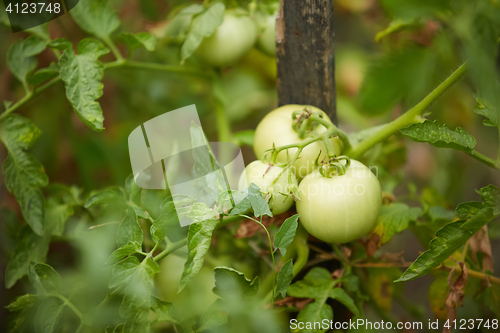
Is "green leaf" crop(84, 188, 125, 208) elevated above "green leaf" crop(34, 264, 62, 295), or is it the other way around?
"green leaf" crop(84, 188, 125, 208)

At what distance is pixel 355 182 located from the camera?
0.48 metres

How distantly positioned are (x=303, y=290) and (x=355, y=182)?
0.61ft

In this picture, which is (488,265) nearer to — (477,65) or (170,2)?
(477,65)

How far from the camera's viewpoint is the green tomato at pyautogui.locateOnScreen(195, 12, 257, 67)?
2.14ft

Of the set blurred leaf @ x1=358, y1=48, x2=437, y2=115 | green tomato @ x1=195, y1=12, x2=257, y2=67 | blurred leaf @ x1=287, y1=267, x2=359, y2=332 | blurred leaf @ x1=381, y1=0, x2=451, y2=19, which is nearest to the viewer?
blurred leaf @ x1=381, y1=0, x2=451, y2=19

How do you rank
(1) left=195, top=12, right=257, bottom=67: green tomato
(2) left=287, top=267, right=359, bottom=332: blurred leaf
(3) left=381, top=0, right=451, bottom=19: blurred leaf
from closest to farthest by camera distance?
1. (3) left=381, top=0, right=451, bottom=19: blurred leaf
2. (2) left=287, top=267, right=359, bottom=332: blurred leaf
3. (1) left=195, top=12, right=257, bottom=67: green tomato

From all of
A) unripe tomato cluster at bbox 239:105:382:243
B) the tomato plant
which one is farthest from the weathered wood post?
unripe tomato cluster at bbox 239:105:382:243

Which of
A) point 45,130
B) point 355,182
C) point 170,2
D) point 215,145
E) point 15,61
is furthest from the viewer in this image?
point 170,2

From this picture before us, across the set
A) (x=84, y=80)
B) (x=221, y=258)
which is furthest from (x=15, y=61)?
(x=221, y=258)

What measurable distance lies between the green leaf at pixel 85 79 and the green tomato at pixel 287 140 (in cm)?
23

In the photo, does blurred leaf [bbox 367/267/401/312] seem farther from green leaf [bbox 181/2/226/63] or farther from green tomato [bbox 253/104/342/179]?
green leaf [bbox 181/2/226/63]

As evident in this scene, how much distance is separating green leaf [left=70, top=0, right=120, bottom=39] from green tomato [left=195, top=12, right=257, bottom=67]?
15cm

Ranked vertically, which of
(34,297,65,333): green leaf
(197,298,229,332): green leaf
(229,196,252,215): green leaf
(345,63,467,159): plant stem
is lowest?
(197,298,229,332): green leaf

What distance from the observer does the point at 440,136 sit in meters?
0.46
